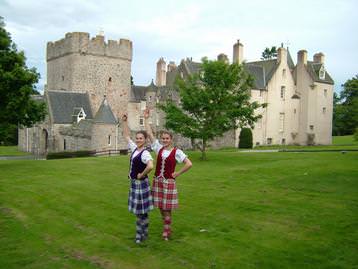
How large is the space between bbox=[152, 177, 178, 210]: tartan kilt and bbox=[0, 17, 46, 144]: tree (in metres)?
16.2

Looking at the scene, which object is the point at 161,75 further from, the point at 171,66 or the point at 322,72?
the point at 322,72

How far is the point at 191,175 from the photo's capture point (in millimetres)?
19203

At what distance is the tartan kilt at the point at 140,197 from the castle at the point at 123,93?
35342 mm

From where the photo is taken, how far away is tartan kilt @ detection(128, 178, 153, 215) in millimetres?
8195

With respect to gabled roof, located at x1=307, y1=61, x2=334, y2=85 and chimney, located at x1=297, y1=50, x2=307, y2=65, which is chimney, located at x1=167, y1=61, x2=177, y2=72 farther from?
gabled roof, located at x1=307, y1=61, x2=334, y2=85

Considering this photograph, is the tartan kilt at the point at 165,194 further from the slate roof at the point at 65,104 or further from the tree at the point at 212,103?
the slate roof at the point at 65,104

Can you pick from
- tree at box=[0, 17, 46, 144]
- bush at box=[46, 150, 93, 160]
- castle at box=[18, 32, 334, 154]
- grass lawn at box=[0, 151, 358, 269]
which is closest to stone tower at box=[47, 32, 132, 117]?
castle at box=[18, 32, 334, 154]

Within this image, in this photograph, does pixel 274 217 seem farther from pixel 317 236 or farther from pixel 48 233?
pixel 48 233

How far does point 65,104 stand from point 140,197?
4163cm

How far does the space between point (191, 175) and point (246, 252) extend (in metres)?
11.4

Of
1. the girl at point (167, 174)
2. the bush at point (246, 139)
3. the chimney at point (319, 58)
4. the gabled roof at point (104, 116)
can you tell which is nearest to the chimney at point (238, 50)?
the bush at point (246, 139)

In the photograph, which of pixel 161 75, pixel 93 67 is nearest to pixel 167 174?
pixel 93 67

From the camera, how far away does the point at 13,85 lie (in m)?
22.6

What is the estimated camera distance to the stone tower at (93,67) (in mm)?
50250
